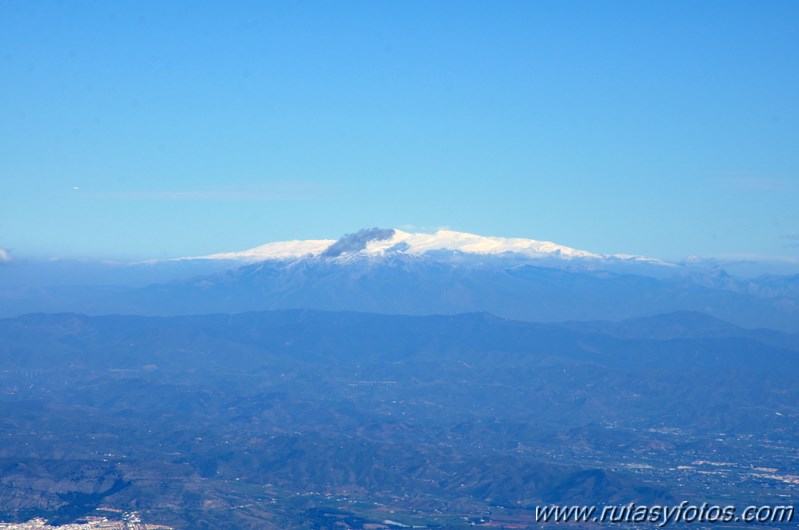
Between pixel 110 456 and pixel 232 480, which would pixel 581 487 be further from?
pixel 110 456

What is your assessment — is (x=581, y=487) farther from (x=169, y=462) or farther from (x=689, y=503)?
(x=169, y=462)

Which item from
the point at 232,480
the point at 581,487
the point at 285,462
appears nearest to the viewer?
the point at 581,487

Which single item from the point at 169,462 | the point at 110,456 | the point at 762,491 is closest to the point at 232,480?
the point at 169,462

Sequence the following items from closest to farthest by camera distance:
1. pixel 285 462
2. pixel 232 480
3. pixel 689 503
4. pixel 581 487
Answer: pixel 689 503 → pixel 581 487 → pixel 232 480 → pixel 285 462

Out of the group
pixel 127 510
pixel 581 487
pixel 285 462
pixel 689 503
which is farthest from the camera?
pixel 285 462

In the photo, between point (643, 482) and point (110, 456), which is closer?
point (643, 482)

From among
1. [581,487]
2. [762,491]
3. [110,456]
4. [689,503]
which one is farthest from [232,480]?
A: [762,491]

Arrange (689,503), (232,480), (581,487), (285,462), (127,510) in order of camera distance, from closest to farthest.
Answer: (127,510), (689,503), (581,487), (232,480), (285,462)

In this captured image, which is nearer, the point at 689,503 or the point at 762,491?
the point at 689,503

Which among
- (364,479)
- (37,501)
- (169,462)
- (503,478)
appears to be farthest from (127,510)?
(503,478)
